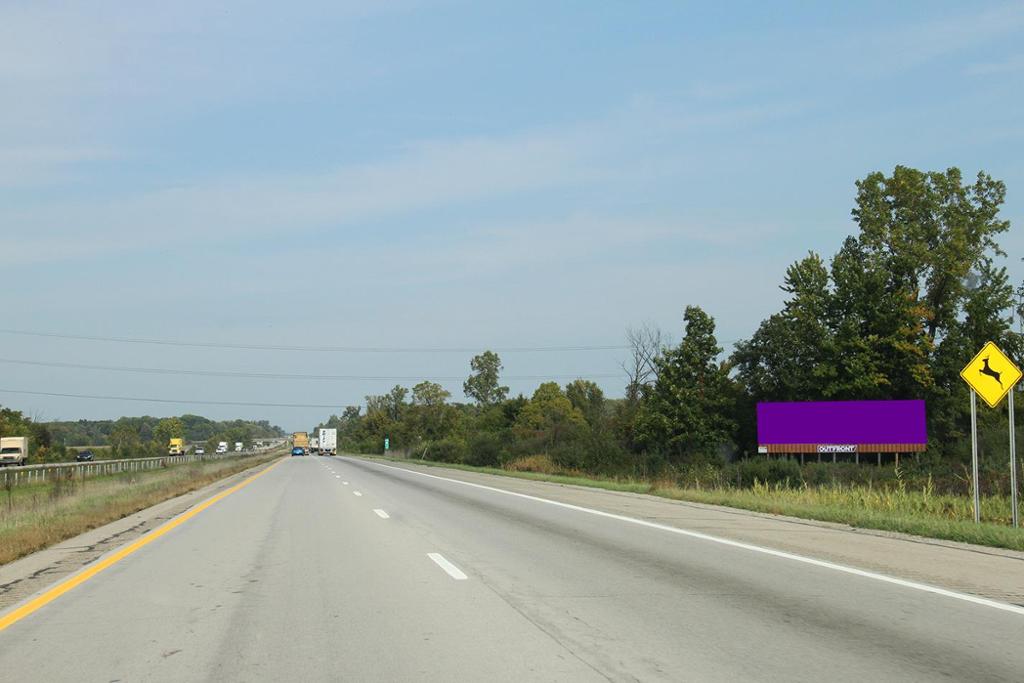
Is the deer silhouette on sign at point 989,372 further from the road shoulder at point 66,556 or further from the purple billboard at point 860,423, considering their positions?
the purple billboard at point 860,423

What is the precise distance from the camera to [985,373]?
17.5m

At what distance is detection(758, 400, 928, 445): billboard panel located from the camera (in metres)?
65.1

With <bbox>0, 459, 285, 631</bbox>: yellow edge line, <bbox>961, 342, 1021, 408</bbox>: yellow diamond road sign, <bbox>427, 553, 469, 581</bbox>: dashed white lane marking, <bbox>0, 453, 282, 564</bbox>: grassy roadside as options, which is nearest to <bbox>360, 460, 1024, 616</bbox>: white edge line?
<bbox>427, 553, 469, 581</bbox>: dashed white lane marking

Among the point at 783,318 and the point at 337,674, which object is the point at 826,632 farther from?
the point at 783,318

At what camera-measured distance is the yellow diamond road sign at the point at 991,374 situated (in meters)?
17.1

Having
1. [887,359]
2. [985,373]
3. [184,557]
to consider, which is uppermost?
[887,359]

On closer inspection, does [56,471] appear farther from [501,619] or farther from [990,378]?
[501,619]

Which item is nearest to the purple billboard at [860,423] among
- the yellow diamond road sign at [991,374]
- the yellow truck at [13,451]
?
the yellow diamond road sign at [991,374]

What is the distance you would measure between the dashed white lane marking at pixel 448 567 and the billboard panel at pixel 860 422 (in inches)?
2238

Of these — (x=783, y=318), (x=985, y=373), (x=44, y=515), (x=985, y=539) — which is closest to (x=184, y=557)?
(x=44, y=515)

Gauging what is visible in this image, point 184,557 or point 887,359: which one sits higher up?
point 887,359

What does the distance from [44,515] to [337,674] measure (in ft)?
54.0

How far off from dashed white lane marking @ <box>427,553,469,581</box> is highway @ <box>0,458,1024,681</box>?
0.05 metres

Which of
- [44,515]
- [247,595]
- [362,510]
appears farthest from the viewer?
[362,510]
